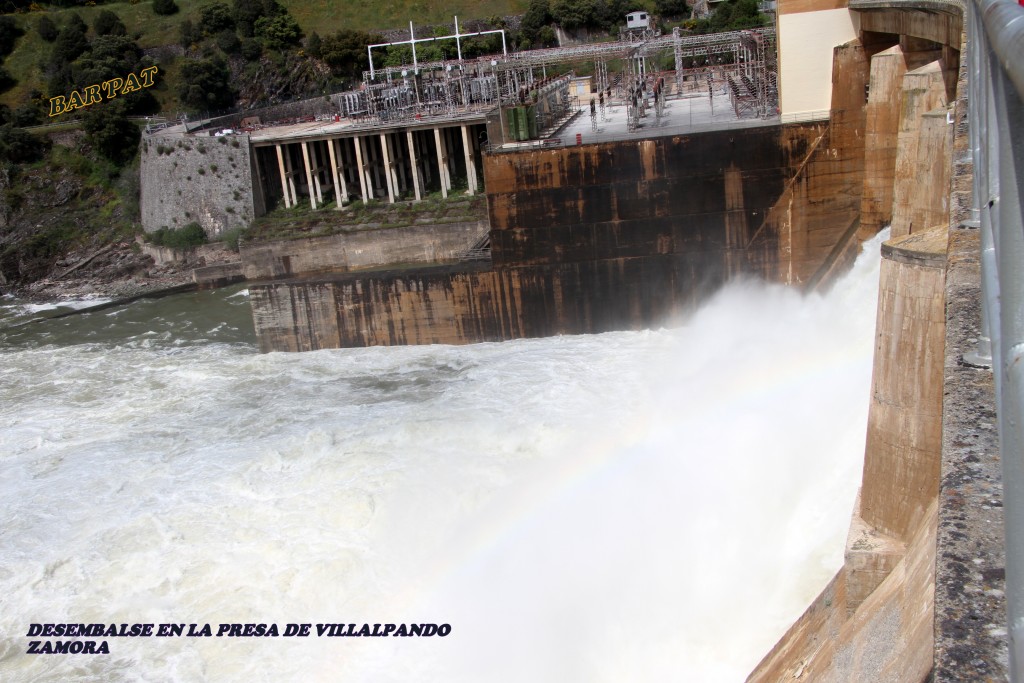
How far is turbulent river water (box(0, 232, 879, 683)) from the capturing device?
11.3 m

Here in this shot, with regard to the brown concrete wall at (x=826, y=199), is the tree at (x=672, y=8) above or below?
above

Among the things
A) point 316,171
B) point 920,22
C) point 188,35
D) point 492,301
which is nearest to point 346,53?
point 188,35

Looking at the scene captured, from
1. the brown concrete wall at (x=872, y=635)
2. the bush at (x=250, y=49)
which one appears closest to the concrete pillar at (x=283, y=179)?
the bush at (x=250, y=49)

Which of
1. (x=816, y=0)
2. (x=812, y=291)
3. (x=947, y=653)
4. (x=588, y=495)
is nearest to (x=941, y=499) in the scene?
(x=947, y=653)

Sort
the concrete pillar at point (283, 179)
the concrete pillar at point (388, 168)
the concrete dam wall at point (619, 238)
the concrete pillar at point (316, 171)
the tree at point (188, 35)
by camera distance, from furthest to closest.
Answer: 1. the tree at point (188, 35)
2. the concrete pillar at point (316, 171)
3. the concrete pillar at point (283, 179)
4. the concrete pillar at point (388, 168)
5. the concrete dam wall at point (619, 238)

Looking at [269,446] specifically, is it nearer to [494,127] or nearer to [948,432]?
[494,127]

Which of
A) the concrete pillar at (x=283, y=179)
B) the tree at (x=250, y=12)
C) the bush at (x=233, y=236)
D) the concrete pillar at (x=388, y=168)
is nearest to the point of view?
the bush at (x=233, y=236)

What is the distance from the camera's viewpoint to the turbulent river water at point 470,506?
11.3 m

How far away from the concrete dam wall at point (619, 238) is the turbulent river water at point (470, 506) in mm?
1107

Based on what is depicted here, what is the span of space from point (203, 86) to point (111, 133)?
7.39 m

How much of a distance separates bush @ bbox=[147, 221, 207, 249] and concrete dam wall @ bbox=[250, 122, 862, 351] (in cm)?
1556

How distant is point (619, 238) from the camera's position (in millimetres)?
22188

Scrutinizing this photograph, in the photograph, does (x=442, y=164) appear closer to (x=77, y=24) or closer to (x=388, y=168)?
(x=388, y=168)

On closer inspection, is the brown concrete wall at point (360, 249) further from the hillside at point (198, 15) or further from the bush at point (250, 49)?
the bush at point (250, 49)
